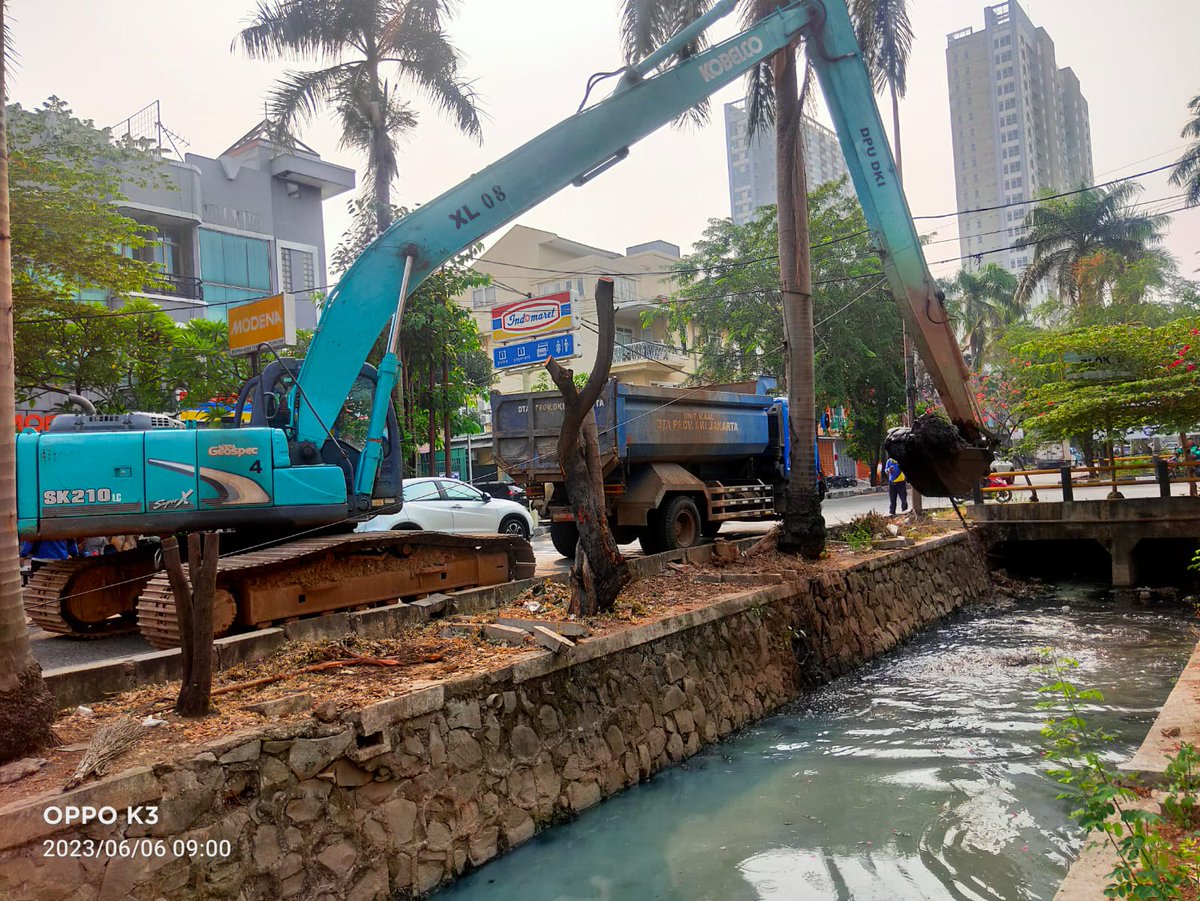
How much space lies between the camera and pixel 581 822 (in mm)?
5918

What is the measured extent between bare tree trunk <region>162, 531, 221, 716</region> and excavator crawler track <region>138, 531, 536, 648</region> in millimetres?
1708

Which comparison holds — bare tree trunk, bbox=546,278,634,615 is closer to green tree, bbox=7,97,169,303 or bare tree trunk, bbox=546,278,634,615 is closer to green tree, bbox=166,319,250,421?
green tree, bbox=7,97,169,303

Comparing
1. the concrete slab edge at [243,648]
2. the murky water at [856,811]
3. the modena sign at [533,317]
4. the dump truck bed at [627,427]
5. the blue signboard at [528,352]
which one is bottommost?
the murky water at [856,811]

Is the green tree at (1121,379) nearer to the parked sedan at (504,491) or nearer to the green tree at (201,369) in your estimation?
the parked sedan at (504,491)

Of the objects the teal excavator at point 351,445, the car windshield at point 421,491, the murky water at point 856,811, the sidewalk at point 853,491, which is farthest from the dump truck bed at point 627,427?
the sidewalk at point 853,491

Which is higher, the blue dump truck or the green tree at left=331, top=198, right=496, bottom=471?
the green tree at left=331, top=198, right=496, bottom=471

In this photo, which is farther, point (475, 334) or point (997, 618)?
point (475, 334)

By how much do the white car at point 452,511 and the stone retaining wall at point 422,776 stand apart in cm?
736

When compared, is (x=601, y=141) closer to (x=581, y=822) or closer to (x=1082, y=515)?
(x=581, y=822)

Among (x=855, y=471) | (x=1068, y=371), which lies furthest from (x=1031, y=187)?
(x=1068, y=371)

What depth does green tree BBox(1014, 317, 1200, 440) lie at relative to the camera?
14.7m

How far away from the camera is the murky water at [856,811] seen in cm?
506

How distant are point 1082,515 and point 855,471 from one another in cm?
3438
